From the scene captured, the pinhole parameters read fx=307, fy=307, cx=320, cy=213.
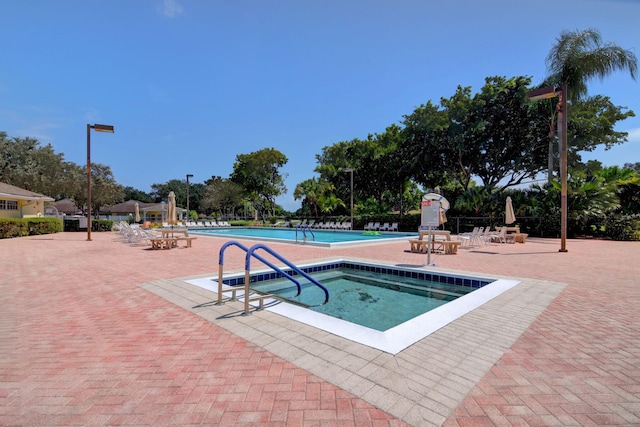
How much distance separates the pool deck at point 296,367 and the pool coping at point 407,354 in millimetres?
15

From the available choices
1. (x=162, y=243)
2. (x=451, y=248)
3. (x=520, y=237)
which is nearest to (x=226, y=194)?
(x=162, y=243)

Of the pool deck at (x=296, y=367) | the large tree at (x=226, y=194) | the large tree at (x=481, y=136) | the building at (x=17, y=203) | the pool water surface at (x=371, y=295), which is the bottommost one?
the pool water surface at (x=371, y=295)

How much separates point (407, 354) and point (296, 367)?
1099 millimetres

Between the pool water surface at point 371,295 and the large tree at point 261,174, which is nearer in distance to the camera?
the pool water surface at point 371,295

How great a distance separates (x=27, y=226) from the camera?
63.2 ft

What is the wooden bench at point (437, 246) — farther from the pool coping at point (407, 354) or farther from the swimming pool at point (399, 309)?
the pool coping at point (407, 354)

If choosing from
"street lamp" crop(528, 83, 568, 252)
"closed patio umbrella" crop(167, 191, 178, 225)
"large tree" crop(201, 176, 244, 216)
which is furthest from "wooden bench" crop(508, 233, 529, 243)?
"large tree" crop(201, 176, 244, 216)

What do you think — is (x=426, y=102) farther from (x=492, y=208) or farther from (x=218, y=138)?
(x=218, y=138)

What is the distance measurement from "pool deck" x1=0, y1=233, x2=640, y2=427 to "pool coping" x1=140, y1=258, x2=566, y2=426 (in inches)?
0.6

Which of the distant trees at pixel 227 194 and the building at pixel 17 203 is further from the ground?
the distant trees at pixel 227 194

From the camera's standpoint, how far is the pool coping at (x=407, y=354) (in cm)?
229

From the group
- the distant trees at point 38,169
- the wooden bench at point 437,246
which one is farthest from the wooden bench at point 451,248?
the distant trees at point 38,169

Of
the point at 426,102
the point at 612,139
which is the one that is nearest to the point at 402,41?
the point at 426,102

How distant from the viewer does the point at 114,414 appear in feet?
6.98
